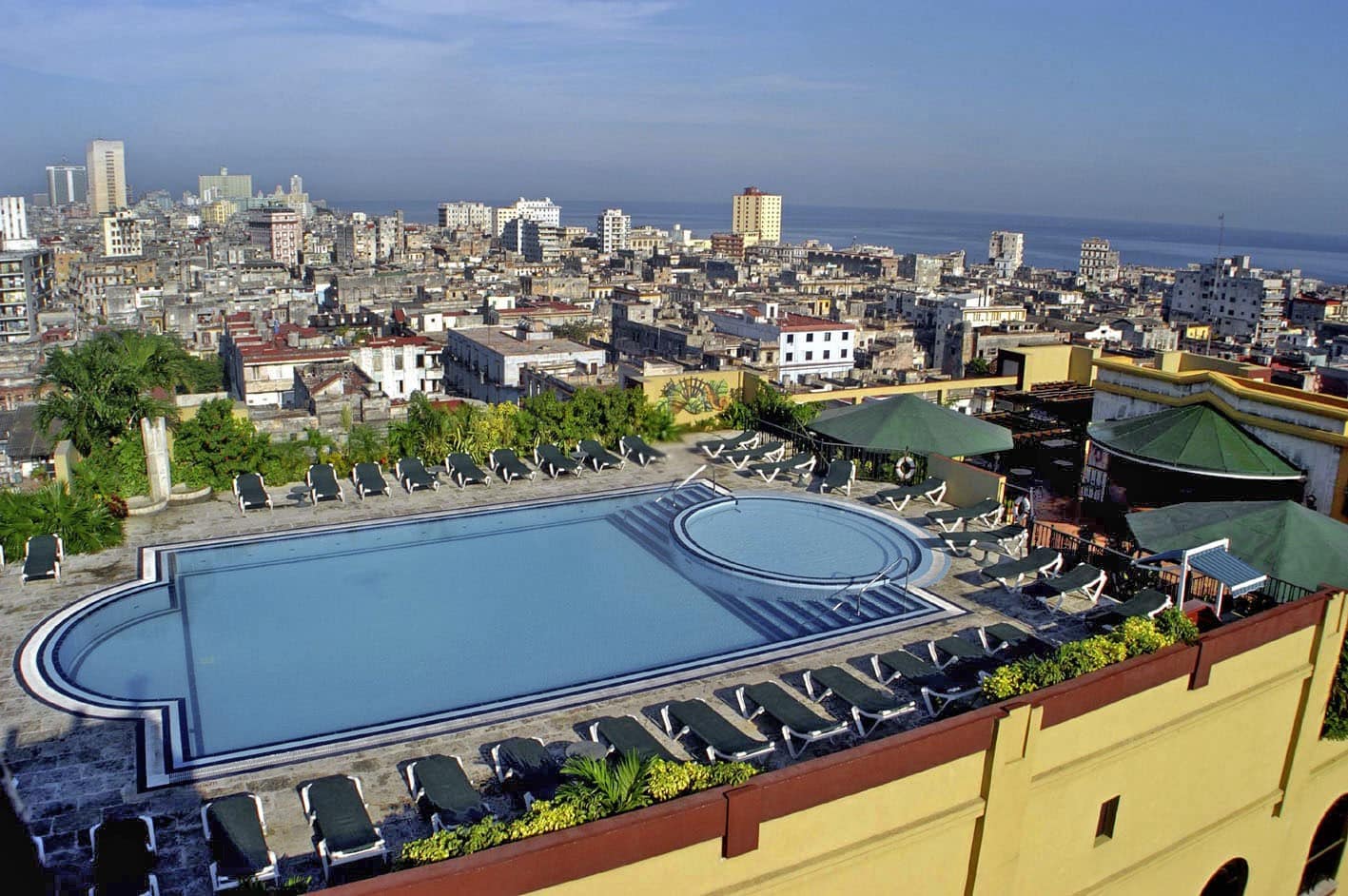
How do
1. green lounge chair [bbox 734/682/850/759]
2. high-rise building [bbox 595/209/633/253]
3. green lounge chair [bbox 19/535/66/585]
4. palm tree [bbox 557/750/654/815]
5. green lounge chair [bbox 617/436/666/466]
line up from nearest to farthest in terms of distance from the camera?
palm tree [bbox 557/750/654/815] → green lounge chair [bbox 734/682/850/759] → green lounge chair [bbox 19/535/66/585] → green lounge chair [bbox 617/436/666/466] → high-rise building [bbox 595/209/633/253]

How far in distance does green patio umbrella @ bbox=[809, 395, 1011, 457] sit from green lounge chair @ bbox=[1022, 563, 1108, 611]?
379cm

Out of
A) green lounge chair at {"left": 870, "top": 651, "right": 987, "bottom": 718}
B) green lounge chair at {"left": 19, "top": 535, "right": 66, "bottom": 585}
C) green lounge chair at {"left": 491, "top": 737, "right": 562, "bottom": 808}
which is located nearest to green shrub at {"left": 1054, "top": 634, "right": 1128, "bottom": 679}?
green lounge chair at {"left": 870, "top": 651, "right": 987, "bottom": 718}

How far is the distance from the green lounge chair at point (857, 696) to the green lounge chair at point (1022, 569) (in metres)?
2.80

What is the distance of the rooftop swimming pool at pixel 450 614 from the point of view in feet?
26.6

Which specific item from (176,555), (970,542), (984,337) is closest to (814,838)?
(970,542)

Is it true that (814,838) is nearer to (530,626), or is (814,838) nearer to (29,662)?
(530,626)

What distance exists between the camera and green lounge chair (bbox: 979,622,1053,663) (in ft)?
28.6

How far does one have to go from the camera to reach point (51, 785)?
6.69 meters

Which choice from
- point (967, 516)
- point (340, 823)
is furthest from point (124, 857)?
point (967, 516)

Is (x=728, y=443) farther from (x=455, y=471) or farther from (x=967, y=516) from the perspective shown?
(x=967, y=516)

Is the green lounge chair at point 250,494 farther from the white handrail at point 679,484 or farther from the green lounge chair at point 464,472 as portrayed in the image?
the white handrail at point 679,484

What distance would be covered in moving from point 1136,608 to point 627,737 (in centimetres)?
506

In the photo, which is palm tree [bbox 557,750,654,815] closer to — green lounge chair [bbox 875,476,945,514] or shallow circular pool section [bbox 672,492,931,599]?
shallow circular pool section [bbox 672,492,931,599]

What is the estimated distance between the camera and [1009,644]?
879 cm
